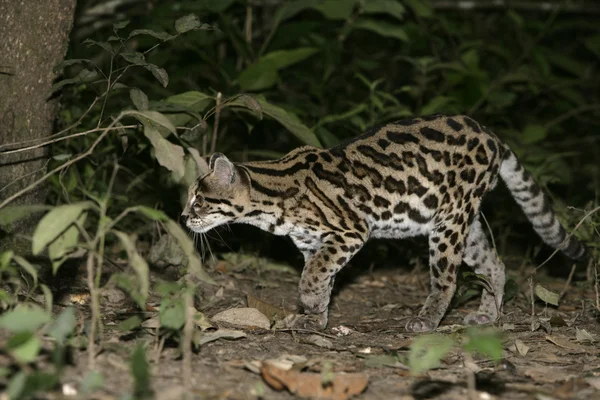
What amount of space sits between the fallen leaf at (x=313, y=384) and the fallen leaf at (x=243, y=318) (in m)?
1.52

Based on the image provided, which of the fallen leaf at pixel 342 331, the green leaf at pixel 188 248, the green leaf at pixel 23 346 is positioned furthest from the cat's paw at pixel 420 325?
the green leaf at pixel 23 346

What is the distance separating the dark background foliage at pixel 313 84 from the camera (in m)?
7.37

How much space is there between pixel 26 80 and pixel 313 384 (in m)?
3.14

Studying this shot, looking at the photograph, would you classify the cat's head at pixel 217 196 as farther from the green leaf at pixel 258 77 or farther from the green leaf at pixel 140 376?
the green leaf at pixel 140 376

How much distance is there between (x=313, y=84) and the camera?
9.09 m

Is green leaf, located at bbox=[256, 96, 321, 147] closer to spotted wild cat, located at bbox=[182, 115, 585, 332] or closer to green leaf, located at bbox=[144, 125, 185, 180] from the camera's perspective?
spotted wild cat, located at bbox=[182, 115, 585, 332]

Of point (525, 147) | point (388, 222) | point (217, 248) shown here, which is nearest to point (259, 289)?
point (217, 248)

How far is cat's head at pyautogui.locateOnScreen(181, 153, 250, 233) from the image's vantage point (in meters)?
6.24

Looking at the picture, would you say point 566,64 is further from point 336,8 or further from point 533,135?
point 336,8

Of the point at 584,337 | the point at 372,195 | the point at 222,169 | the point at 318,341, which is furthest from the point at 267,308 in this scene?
the point at 584,337

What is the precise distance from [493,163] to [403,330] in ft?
5.17

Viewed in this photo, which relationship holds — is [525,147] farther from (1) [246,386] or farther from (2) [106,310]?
(1) [246,386]

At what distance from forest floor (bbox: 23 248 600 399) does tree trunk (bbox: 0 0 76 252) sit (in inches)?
41.8

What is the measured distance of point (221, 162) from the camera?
242 inches
